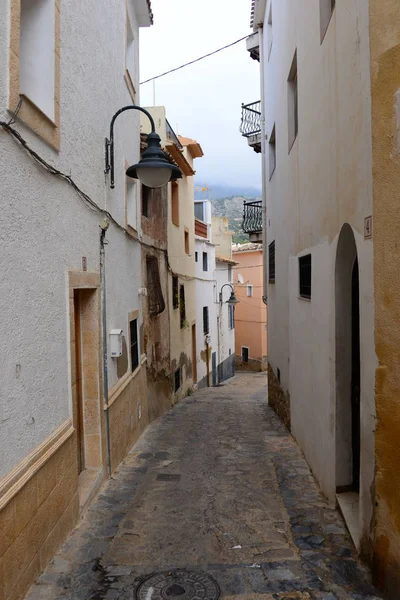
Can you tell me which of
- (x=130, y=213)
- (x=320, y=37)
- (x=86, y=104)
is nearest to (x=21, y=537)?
(x=86, y=104)

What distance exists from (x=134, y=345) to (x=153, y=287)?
10.7ft

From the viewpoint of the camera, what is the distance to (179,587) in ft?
12.3

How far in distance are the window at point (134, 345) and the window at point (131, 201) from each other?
173 cm

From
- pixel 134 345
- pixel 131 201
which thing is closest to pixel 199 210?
pixel 131 201

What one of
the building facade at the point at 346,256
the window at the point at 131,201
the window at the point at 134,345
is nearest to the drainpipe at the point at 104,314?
the window at the point at 134,345

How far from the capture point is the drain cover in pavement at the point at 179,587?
143 inches

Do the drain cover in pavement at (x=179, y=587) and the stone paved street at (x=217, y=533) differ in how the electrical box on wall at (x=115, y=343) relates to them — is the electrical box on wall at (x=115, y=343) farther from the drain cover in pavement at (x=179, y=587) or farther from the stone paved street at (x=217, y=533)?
the drain cover in pavement at (x=179, y=587)

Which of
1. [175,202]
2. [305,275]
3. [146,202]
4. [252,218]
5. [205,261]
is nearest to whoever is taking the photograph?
[305,275]

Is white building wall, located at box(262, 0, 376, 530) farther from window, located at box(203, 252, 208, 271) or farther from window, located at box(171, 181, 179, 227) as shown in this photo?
window, located at box(203, 252, 208, 271)

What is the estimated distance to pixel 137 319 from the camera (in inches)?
365

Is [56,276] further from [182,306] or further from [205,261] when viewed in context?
[205,261]

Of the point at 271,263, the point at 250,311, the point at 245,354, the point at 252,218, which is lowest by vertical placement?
the point at 245,354

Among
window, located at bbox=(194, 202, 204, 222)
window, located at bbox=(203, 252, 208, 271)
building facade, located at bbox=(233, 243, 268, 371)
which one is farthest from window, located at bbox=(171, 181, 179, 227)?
building facade, located at bbox=(233, 243, 268, 371)

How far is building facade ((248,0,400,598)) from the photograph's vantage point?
11.5ft
